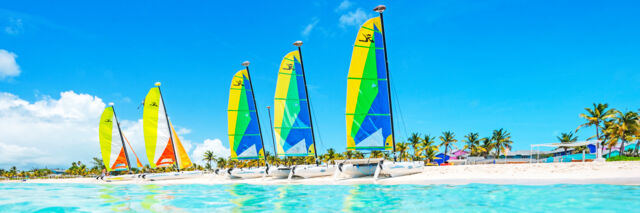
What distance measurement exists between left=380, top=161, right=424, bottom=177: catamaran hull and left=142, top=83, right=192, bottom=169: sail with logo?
88.8 ft

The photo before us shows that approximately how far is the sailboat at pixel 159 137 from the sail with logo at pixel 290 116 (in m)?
16.7

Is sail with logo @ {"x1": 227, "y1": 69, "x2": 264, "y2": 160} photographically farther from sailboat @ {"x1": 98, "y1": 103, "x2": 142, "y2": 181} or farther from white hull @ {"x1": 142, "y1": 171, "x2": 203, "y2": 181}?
sailboat @ {"x1": 98, "y1": 103, "x2": 142, "y2": 181}

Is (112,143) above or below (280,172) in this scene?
above

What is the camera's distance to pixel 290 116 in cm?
3338

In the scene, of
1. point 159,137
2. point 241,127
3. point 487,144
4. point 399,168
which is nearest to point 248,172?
point 241,127

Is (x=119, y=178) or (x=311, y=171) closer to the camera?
(x=311, y=171)

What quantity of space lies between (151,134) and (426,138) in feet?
157

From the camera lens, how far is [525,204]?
1209cm

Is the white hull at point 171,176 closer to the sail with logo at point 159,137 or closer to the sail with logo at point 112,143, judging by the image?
the sail with logo at point 159,137

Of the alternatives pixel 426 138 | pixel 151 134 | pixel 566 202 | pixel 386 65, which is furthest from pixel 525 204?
pixel 426 138

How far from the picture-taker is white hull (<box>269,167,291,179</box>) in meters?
32.0

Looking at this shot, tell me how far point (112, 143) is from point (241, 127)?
1934 centimetres

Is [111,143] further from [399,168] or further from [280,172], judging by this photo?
[399,168]

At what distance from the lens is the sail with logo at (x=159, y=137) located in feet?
148
